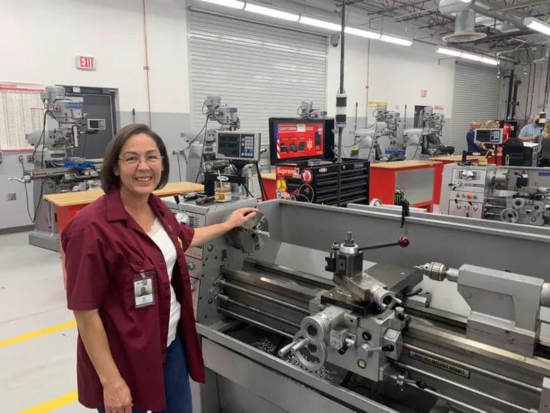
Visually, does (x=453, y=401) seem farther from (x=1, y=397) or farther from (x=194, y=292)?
(x=1, y=397)

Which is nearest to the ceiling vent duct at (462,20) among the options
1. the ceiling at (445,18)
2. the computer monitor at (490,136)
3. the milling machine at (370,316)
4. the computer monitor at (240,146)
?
the ceiling at (445,18)

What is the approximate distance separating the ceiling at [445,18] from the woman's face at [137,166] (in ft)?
19.4

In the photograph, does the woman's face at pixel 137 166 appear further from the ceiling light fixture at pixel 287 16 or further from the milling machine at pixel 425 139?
the milling machine at pixel 425 139

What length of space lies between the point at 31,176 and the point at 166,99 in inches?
90.8

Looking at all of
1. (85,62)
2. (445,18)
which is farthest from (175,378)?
(445,18)

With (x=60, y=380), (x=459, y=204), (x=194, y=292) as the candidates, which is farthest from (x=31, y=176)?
(x=459, y=204)

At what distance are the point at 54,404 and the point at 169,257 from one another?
127cm

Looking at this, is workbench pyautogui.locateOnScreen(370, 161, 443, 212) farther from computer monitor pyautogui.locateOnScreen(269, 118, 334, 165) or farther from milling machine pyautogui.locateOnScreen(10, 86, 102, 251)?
milling machine pyautogui.locateOnScreen(10, 86, 102, 251)

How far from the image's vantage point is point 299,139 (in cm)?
294

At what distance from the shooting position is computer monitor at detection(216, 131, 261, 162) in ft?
6.31

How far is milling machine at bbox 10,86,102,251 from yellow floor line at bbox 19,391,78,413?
2433 mm

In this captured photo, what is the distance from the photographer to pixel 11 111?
4.44 m

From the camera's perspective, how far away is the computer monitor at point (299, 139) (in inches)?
110

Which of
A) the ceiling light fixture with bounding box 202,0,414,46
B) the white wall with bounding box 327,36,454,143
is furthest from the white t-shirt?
the white wall with bounding box 327,36,454,143
